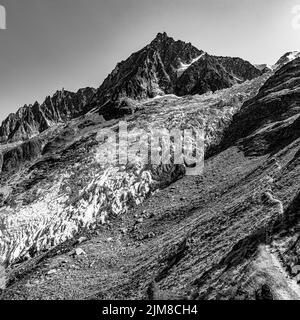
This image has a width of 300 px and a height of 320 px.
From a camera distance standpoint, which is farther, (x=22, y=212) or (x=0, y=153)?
(x=0, y=153)

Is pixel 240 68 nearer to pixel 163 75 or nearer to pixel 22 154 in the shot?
pixel 163 75

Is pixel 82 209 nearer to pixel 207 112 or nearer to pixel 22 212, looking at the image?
pixel 22 212

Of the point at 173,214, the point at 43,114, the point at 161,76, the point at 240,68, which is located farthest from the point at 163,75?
the point at 43,114

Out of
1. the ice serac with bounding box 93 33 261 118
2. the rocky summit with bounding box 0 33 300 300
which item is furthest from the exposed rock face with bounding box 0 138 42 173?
the ice serac with bounding box 93 33 261 118

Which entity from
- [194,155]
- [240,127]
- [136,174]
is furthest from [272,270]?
[240,127]

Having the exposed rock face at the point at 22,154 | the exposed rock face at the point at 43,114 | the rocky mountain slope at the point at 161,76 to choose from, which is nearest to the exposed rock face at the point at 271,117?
the rocky mountain slope at the point at 161,76

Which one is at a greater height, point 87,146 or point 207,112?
point 207,112
